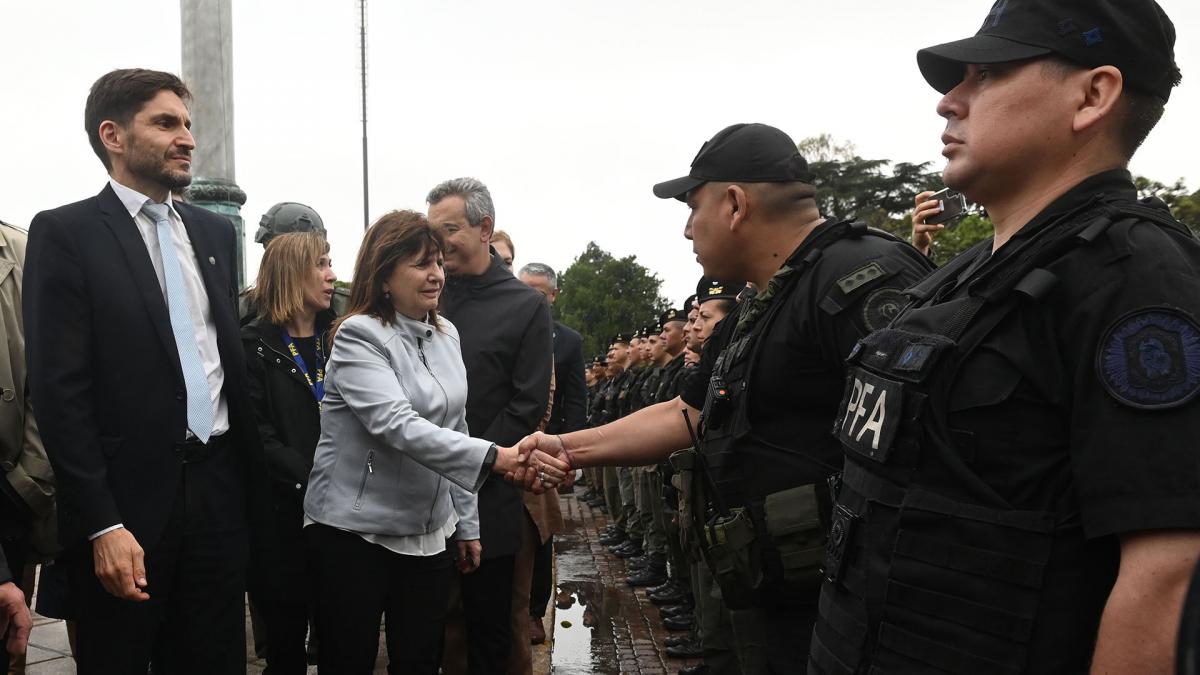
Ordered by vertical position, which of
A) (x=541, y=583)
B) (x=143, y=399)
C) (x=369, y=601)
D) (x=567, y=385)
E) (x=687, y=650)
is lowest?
(x=687, y=650)

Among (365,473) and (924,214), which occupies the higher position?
A: (924,214)

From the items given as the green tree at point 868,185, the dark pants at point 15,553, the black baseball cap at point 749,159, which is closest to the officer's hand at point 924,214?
the black baseball cap at point 749,159

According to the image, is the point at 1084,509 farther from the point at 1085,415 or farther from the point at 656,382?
the point at 656,382

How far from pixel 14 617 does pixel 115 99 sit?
1653mm

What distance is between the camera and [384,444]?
3.43 meters

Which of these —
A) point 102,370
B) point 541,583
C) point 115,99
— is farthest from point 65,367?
point 541,583

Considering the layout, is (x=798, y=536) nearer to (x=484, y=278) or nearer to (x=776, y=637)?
(x=776, y=637)

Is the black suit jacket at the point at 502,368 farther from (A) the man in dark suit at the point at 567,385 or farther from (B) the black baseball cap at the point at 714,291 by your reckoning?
(A) the man in dark suit at the point at 567,385

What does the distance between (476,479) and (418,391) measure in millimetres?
384

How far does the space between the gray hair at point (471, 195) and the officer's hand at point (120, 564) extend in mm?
2170

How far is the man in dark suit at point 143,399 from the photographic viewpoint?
281 cm

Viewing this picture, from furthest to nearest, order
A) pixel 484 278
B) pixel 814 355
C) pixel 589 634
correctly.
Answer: pixel 589 634 < pixel 484 278 < pixel 814 355

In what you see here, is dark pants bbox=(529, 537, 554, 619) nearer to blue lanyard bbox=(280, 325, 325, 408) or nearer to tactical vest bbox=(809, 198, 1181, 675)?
blue lanyard bbox=(280, 325, 325, 408)

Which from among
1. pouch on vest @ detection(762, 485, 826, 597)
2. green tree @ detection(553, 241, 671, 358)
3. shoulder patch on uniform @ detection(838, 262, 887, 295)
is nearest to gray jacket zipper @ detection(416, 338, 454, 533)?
pouch on vest @ detection(762, 485, 826, 597)
